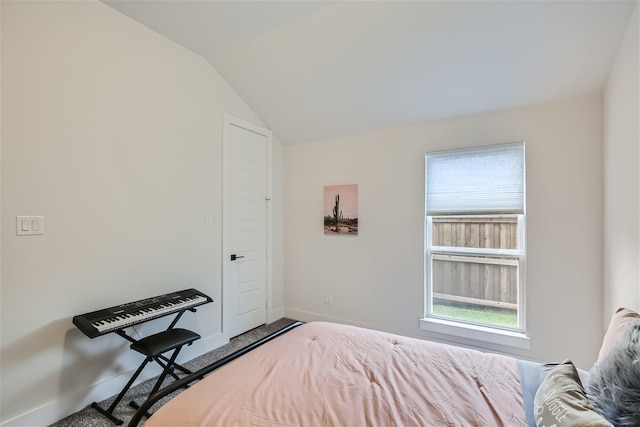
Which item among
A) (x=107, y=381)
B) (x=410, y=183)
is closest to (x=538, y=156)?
(x=410, y=183)

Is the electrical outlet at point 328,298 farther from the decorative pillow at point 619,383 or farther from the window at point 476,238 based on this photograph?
the decorative pillow at point 619,383

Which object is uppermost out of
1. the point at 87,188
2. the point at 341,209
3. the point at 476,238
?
the point at 87,188

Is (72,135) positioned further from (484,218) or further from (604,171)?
(604,171)

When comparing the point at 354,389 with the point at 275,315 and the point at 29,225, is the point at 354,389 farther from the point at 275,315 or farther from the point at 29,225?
the point at 275,315

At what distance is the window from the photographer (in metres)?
2.61

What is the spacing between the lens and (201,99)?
9.36 feet

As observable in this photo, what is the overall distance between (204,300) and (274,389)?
150 cm

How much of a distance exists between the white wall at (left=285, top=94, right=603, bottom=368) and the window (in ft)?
0.32

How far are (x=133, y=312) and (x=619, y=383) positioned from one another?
2503 mm

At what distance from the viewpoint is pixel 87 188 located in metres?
2.08

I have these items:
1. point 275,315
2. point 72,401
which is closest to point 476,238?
point 275,315

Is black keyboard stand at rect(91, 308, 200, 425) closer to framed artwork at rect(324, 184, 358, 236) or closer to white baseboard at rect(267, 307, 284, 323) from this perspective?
white baseboard at rect(267, 307, 284, 323)

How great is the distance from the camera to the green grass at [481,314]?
265 cm

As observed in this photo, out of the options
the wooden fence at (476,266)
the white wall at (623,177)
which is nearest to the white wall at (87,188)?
the wooden fence at (476,266)
